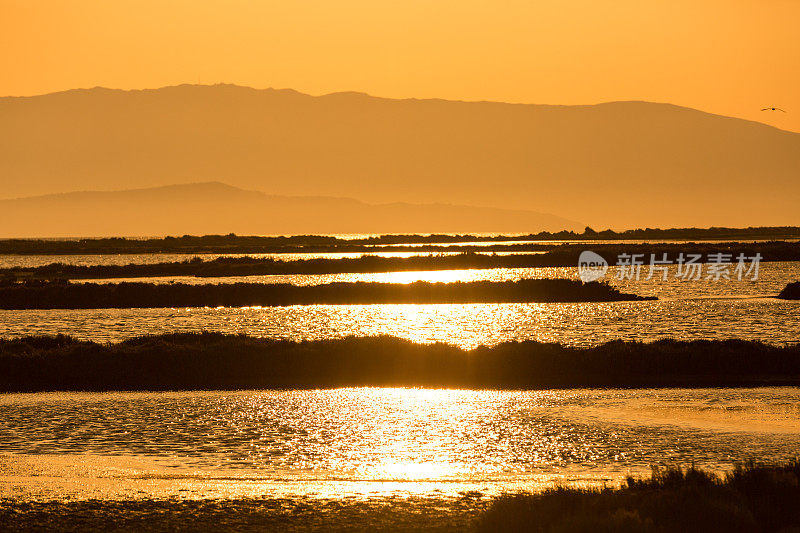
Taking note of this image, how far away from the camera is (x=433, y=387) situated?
3728 centimetres

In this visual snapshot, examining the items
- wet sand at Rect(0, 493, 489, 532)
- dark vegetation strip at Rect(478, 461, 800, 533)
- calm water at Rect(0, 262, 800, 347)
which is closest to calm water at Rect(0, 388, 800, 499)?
wet sand at Rect(0, 493, 489, 532)

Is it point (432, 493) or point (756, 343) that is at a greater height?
point (756, 343)

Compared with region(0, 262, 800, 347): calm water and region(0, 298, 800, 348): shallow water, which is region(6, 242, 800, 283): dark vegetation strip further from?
region(0, 262, 800, 347): calm water

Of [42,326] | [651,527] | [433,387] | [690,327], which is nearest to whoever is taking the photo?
[651,527]

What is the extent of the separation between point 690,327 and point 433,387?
24.4 metres

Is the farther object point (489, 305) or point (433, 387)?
point (489, 305)

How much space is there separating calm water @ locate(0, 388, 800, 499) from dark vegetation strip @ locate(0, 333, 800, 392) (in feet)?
6.67

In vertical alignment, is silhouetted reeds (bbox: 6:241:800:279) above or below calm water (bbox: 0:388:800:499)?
above

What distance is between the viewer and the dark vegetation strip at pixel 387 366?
3791 centimetres

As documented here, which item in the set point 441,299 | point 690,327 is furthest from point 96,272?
point 690,327

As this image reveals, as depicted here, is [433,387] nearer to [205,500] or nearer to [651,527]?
[205,500]

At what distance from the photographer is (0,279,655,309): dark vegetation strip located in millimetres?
77000

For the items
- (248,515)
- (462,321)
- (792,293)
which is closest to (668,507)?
(248,515)

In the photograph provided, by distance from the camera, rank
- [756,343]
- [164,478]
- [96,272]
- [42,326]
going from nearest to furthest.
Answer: [164,478] → [756,343] → [42,326] → [96,272]
